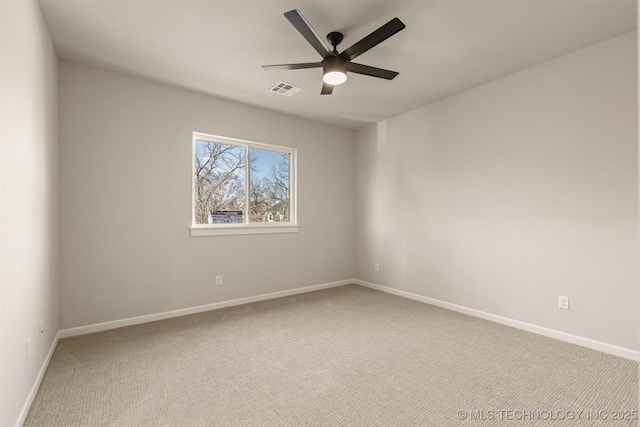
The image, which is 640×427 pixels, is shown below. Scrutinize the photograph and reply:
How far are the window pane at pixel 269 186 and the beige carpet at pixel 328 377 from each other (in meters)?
1.62

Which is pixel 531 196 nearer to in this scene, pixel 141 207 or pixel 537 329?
pixel 537 329

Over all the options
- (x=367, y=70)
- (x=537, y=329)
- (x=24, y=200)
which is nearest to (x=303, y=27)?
(x=367, y=70)

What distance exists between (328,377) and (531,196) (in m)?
2.61

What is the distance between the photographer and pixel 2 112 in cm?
151

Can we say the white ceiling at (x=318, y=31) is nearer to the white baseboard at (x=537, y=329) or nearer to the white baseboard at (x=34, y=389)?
the white baseboard at (x=537, y=329)

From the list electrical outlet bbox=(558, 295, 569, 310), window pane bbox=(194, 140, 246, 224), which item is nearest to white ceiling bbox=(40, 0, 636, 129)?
window pane bbox=(194, 140, 246, 224)

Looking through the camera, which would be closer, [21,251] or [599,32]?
[21,251]

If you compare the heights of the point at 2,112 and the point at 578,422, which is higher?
the point at 2,112

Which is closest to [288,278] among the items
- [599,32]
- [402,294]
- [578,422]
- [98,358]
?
[402,294]

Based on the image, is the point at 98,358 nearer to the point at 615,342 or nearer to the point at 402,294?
the point at 402,294

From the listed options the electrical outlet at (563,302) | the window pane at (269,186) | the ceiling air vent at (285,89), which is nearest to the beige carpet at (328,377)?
the electrical outlet at (563,302)

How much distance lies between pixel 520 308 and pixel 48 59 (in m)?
4.85

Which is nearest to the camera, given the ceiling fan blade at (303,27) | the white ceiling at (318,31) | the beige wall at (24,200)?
the beige wall at (24,200)

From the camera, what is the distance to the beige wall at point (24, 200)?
1546mm
